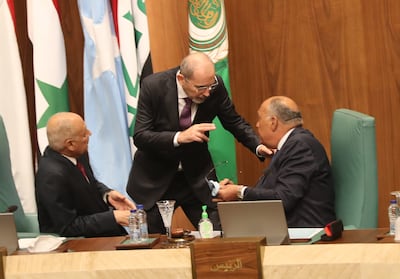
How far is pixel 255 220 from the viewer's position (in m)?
2.69

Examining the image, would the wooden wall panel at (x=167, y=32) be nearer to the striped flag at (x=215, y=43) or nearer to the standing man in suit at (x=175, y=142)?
the striped flag at (x=215, y=43)

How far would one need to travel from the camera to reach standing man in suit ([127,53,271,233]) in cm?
414

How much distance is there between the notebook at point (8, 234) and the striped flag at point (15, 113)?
1.89m

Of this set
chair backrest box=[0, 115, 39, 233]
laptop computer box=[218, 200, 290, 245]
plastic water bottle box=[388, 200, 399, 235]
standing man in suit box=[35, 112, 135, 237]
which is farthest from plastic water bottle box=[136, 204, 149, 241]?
chair backrest box=[0, 115, 39, 233]

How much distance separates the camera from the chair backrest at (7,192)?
4.05m

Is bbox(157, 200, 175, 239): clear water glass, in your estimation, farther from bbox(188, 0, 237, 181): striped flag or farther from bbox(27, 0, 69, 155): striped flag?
bbox(27, 0, 69, 155): striped flag

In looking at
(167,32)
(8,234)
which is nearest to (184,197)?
(167,32)

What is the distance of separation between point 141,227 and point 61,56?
2.15 meters

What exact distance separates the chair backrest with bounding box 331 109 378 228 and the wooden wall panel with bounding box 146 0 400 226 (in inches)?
56.3

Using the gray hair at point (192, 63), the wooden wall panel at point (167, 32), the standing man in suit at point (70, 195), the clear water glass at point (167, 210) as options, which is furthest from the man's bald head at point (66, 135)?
the wooden wall panel at point (167, 32)

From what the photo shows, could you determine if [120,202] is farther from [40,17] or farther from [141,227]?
[40,17]

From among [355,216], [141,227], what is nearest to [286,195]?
[355,216]

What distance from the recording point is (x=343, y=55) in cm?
500

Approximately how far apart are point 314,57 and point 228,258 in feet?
8.98
